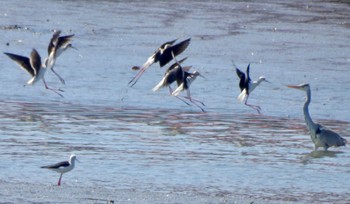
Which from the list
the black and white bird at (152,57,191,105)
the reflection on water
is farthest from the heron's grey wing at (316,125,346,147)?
the black and white bird at (152,57,191,105)

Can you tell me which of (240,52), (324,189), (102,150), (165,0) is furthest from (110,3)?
(324,189)

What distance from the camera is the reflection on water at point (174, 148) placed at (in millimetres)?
9336

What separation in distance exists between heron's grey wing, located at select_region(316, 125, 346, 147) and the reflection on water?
0.14 metres

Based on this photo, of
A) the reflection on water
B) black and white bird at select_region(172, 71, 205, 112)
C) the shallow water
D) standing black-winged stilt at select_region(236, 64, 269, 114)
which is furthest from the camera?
black and white bird at select_region(172, 71, 205, 112)

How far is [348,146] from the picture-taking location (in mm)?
11844

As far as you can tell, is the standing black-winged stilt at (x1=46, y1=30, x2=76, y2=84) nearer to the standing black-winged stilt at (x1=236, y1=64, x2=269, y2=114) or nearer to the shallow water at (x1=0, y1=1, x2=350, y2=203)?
the shallow water at (x1=0, y1=1, x2=350, y2=203)

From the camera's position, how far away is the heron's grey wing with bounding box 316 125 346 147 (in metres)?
11.5

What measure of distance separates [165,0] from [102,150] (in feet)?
44.0

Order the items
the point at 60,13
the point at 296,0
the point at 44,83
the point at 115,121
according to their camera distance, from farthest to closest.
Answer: the point at 296,0 → the point at 60,13 → the point at 44,83 → the point at 115,121

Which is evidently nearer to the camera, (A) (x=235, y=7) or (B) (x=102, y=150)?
(B) (x=102, y=150)

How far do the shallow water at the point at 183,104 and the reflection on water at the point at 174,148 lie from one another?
14mm

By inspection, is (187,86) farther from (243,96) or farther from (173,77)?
(243,96)

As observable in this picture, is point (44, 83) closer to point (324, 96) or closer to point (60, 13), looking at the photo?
point (324, 96)

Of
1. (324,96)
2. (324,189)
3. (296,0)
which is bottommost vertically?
(296,0)
